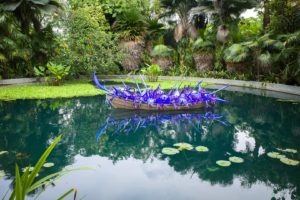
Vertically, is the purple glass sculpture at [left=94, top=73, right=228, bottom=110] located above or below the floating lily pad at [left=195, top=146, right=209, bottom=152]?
above

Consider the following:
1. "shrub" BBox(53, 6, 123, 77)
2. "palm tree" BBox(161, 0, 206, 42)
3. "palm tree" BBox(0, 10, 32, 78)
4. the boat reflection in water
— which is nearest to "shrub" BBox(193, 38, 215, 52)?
"palm tree" BBox(161, 0, 206, 42)

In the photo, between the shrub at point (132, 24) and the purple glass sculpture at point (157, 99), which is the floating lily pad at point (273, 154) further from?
the shrub at point (132, 24)

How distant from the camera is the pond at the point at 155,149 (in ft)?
10.6

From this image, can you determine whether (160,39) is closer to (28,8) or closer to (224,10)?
(224,10)

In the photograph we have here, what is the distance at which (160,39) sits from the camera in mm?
16969

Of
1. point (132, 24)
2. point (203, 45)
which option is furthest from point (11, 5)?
point (203, 45)

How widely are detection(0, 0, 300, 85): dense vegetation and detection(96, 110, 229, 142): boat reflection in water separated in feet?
13.4

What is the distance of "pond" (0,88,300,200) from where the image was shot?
3.22 meters

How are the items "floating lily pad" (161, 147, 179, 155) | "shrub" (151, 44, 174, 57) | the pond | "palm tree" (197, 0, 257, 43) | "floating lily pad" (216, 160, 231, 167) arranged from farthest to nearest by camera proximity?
"shrub" (151, 44, 174, 57) < "palm tree" (197, 0, 257, 43) < "floating lily pad" (161, 147, 179, 155) < "floating lily pad" (216, 160, 231, 167) < the pond

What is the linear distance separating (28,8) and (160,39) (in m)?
7.03

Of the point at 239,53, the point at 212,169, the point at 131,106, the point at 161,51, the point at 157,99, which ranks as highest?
the point at 161,51

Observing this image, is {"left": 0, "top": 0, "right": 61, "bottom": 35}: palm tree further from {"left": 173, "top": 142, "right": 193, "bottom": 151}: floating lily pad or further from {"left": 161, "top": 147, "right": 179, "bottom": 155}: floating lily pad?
{"left": 161, "top": 147, "right": 179, "bottom": 155}: floating lily pad

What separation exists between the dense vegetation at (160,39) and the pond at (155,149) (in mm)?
3974

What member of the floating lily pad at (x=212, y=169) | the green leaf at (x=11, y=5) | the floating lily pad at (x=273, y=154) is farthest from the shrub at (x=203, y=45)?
the floating lily pad at (x=212, y=169)
